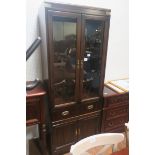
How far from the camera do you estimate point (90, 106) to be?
2.18 meters

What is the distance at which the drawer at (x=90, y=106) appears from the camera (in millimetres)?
2135

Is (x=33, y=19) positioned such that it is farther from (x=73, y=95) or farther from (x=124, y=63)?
(x=124, y=63)

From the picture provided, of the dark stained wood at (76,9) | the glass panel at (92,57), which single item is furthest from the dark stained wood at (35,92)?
the dark stained wood at (76,9)

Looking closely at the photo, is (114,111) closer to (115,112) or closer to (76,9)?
(115,112)

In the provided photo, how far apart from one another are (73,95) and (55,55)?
50 centimetres

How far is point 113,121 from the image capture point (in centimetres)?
242

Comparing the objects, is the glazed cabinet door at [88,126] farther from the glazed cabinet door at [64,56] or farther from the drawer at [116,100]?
the glazed cabinet door at [64,56]

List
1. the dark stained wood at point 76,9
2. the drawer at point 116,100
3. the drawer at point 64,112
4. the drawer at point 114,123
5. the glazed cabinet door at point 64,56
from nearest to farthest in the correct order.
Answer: the dark stained wood at point 76,9 → the glazed cabinet door at point 64,56 → the drawer at point 64,112 → the drawer at point 116,100 → the drawer at point 114,123

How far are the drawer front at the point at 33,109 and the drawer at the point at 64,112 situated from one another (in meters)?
0.20

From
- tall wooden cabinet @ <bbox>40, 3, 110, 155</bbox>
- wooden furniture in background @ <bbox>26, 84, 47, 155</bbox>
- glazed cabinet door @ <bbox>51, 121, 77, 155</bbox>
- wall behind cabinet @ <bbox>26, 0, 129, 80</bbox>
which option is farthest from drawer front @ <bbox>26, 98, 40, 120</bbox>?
wall behind cabinet @ <bbox>26, 0, 129, 80</bbox>

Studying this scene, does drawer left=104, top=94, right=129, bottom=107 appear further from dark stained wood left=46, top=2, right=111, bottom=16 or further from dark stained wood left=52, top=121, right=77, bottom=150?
dark stained wood left=46, top=2, right=111, bottom=16

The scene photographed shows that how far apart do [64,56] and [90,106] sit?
0.66 meters

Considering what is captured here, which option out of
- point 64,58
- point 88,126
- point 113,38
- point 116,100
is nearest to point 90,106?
point 88,126
